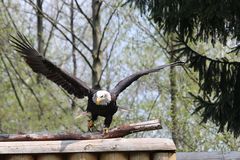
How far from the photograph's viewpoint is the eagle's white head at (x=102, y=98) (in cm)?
396

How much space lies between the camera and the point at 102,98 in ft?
13.0

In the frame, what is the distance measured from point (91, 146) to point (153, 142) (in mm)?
419

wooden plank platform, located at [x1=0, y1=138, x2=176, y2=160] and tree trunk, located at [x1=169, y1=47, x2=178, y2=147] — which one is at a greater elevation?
tree trunk, located at [x1=169, y1=47, x2=178, y2=147]

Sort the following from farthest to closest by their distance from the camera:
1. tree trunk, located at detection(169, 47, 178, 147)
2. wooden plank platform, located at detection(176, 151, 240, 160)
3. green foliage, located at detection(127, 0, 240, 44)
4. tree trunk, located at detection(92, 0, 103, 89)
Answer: tree trunk, located at detection(169, 47, 178, 147) < tree trunk, located at detection(92, 0, 103, 89) < wooden plank platform, located at detection(176, 151, 240, 160) < green foliage, located at detection(127, 0, 240, 44)

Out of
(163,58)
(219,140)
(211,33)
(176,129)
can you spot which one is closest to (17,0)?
(163,58)

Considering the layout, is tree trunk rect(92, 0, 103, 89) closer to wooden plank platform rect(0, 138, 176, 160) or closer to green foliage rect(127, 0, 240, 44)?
green foliage rect(127, 0, 240, 44)

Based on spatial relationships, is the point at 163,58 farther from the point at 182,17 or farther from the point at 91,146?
the point at 91,146

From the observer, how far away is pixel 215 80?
653cm

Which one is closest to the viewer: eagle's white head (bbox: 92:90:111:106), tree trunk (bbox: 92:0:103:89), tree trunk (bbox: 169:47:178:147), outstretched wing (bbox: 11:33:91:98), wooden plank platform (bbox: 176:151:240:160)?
eagle's white head (bbox: 92:90:111:106)

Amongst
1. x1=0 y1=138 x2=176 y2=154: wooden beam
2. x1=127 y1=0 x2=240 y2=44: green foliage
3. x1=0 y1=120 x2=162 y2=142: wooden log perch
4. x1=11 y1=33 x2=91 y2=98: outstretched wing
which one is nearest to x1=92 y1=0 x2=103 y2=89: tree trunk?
x1=127 y1=0 x2=240 y2=44: green foliage

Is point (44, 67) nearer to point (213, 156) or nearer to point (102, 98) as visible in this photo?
point (102, 98)

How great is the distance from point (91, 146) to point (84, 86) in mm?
582

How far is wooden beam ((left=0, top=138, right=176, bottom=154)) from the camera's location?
380 centimetres

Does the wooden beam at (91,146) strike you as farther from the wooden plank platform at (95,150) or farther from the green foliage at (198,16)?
the green foliage at (198,16)
